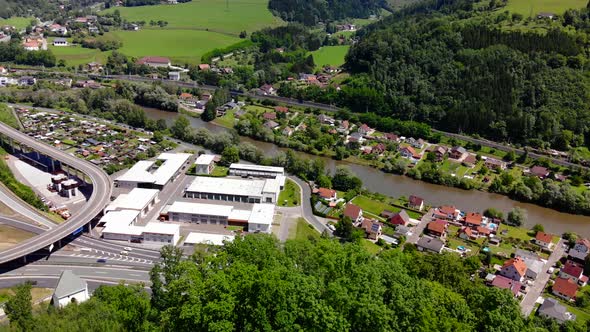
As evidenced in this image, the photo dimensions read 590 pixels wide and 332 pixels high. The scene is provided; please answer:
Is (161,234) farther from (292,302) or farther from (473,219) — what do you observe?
(473,219)

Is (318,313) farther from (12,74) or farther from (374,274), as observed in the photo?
(12,74)

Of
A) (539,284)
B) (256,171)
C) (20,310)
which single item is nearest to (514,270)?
(539,284)

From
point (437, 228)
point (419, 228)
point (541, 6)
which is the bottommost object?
point (419, 228)

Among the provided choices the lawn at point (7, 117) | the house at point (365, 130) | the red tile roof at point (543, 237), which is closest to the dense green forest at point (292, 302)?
the red tile roof at point (543, 237)

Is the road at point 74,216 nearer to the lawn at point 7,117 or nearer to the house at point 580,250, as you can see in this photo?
the lawn at point 7,117

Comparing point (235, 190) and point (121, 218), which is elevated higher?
point (235, 190)

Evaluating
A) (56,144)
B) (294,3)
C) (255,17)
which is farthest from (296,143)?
(294,3)
